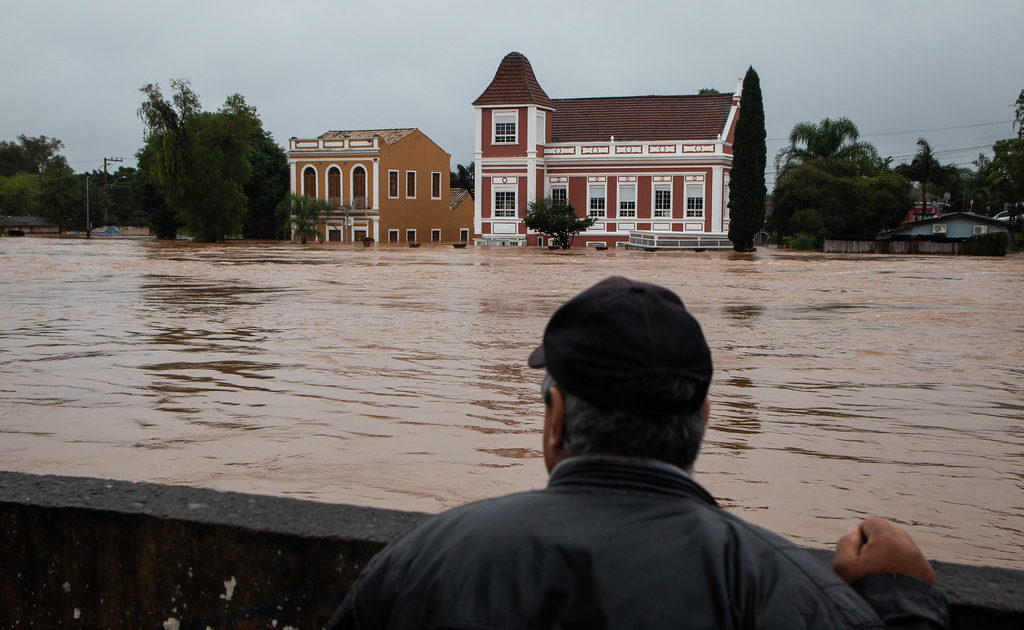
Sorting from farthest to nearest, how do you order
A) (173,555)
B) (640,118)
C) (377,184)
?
(377,184)
(640,118)
(173,555)

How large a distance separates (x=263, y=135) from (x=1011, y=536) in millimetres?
68794

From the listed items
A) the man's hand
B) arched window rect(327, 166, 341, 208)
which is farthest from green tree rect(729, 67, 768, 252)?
the man's hand

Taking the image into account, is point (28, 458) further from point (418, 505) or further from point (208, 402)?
point (418, 505)

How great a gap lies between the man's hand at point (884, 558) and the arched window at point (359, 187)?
59082mm

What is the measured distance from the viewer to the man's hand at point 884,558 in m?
1.65

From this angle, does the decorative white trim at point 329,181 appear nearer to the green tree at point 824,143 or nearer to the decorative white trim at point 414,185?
the decorative white trim at point 414,185

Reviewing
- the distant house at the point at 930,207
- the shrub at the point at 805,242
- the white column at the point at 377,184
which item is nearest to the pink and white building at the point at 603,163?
the shrub at the point at 805,242

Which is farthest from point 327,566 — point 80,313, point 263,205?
point 263,205

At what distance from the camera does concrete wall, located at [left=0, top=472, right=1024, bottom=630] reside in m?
2.35

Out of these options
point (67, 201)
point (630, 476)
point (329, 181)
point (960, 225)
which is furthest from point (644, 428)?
point (67, 201)

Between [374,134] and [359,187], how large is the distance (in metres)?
4.33

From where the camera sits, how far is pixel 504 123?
171ft

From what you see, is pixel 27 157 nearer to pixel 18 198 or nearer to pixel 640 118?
pixel 18 198

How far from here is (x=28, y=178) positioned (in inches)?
4227
